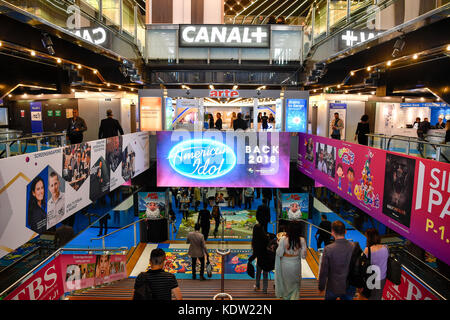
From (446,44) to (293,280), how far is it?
504 centimetres

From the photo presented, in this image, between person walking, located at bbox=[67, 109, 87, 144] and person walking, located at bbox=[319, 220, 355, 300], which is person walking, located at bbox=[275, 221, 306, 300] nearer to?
person walking, located at bbox=[319, 220, 355, 300]

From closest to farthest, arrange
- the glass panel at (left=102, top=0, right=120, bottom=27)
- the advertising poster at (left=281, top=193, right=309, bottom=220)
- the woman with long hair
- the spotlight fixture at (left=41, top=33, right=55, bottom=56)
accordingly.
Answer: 1. the woman with long hair
2. the spotlight fixture at (left=41, top=33, right=55, bottom=56)
3. the glass panel at (left=102, top=0, right=120, bottom=27)
4. the advertising poster at (left=281, top=193, right=309, bottom=220)

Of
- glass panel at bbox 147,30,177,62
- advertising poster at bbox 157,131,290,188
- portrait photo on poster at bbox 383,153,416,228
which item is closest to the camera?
portrait photo on poster at bbox 383,153,416,228

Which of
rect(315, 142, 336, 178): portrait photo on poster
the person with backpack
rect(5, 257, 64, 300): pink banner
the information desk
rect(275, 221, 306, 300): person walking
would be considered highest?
rect(315, 142, 336, 178): portrait photo on poster

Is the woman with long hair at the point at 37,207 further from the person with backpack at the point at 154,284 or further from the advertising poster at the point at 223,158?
the advertising poster at the point at 223,158

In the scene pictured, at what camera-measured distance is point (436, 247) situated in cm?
465

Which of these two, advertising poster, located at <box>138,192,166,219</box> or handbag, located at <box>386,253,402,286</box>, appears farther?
advertising poster, located at <box>138,192,166,219</box>

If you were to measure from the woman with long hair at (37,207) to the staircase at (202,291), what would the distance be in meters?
1.87

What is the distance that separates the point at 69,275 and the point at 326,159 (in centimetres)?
698

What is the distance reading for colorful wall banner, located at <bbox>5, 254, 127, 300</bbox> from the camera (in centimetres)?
431

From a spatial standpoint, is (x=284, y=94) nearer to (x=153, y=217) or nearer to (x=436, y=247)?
(x=153, y=217)

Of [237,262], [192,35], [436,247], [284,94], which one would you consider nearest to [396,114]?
[284,94]

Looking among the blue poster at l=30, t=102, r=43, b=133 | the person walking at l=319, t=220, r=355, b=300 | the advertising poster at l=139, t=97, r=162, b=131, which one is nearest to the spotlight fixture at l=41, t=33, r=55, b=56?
the advertising poster at l=139, t=97, r=162, b=131

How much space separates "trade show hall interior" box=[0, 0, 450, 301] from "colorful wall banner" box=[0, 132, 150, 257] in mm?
29
